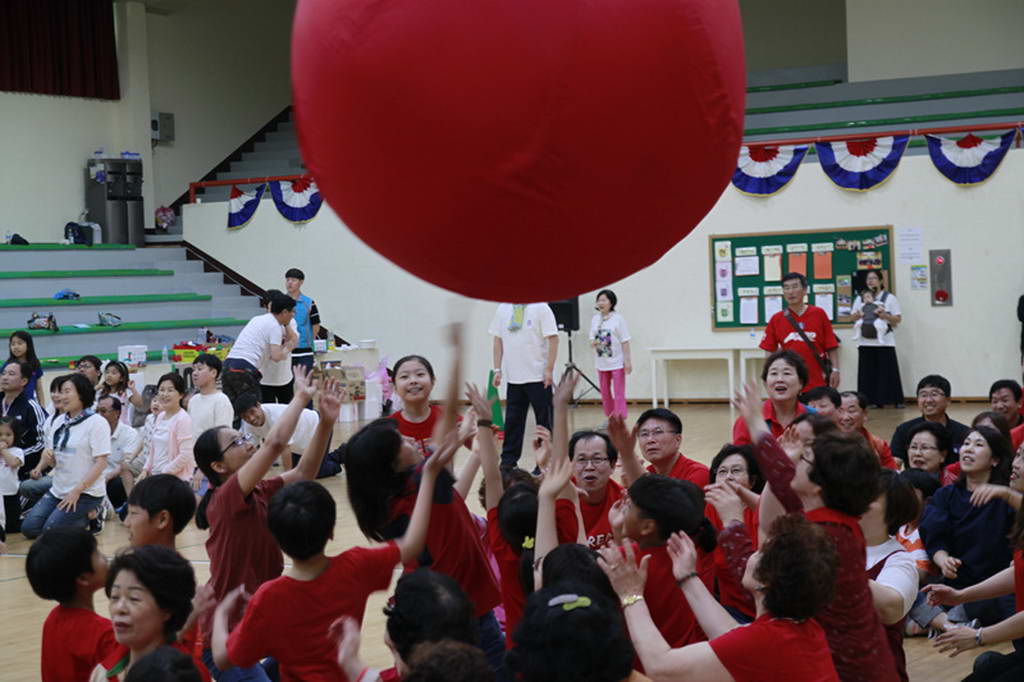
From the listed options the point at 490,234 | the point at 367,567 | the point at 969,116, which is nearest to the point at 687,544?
the point at 367,567

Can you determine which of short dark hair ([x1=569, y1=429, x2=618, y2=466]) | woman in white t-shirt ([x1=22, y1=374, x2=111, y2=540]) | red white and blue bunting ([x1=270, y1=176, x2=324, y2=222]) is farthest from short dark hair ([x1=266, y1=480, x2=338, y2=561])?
red white and blue bunting ([x1=270, y1=176, x2=324, y2=222])

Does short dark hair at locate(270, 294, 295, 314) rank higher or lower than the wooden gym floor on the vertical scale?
higher

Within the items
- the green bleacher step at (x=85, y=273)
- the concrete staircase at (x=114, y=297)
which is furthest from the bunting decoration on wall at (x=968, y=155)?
the green bleacher step at (x=85, y=273)

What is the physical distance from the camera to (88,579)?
309 cm

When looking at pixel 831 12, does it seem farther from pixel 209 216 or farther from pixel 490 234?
pixel 490 234

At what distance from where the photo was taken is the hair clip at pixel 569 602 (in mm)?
2211

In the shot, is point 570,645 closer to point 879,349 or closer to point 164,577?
point 164,577

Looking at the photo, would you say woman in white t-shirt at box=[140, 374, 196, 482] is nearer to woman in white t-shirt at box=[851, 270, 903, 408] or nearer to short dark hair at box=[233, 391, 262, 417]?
short dark hair at box=[233, 391, 262, 417]

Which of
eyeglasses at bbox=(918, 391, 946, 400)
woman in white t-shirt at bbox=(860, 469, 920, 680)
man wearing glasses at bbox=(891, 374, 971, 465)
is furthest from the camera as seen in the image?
eyeglasses at bbox=(918, 391, 946, 400)

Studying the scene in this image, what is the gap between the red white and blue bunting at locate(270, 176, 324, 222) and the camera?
1544 cm

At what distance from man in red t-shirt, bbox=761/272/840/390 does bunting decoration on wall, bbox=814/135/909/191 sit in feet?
17.1

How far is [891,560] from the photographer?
350cm

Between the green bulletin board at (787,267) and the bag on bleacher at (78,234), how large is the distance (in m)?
8.33

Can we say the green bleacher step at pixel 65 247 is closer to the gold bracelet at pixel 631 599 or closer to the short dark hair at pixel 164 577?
the short dark hair at pixel 164 577
